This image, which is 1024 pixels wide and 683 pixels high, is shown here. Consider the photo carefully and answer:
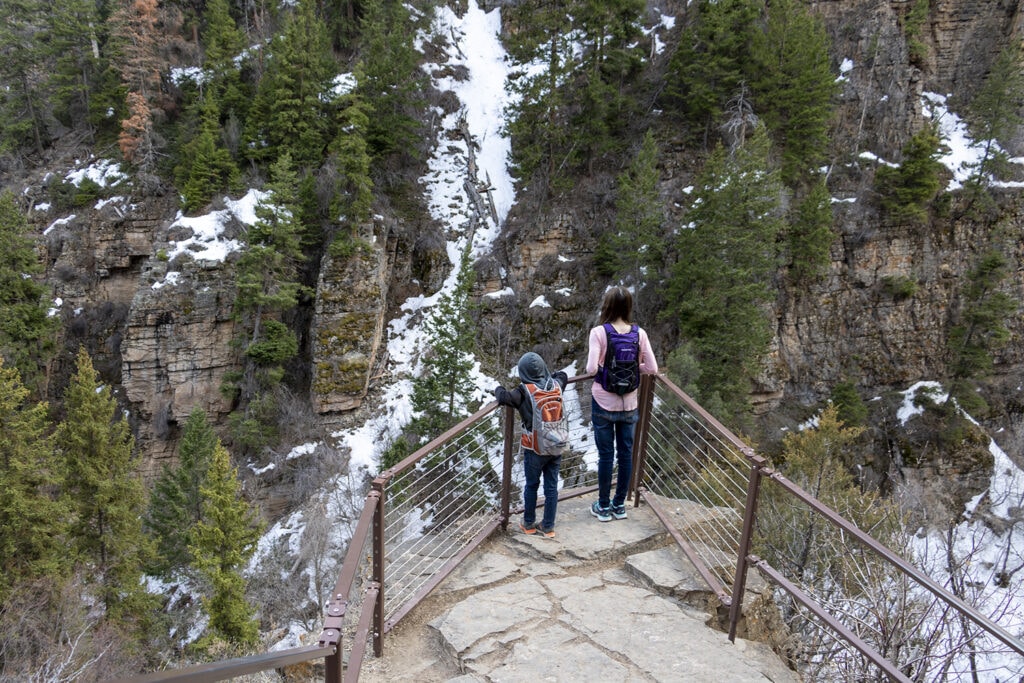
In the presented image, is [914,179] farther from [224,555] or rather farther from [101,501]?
[101,501]

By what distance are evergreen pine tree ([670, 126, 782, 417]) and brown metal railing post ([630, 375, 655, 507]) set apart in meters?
13.1

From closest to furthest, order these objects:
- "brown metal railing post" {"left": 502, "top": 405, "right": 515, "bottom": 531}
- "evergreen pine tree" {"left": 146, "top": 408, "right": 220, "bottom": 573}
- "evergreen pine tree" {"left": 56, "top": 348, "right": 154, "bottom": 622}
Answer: "brown metal railing post" {"left": 502, "top": 405, "right": 515, "bottom": 531}
"evergreen pine tree" {"left": 56, "top": 348, "right": 154, "bottom": 622}
"evergreen pine tree" {"left": 146, "top": 408, "right": 220, "bottom": 573}

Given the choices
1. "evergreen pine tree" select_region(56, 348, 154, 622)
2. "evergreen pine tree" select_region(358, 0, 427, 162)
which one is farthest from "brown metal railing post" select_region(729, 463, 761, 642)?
"evergreen pine tree" select_region(358, 0, 427, 162)

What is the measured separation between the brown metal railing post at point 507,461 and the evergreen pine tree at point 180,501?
1527 centimetres

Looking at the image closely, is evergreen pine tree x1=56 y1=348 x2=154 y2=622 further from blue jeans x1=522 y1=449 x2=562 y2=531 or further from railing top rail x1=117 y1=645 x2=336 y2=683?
railing top rail x1=117 y1=645 x2=336 y2=683

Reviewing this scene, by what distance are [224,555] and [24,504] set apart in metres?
4.54

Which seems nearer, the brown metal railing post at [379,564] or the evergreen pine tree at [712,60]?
the brown metal railing post at [379,564]

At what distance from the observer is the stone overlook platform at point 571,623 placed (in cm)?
344

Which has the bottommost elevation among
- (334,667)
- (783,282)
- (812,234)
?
(783,282)

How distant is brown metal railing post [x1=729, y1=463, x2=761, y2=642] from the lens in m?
3.55

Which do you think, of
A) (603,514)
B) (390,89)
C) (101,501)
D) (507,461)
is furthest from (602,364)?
(390,89)

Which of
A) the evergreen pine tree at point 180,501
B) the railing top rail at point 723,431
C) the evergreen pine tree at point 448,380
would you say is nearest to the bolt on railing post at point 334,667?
the railing top rail at point 723,431

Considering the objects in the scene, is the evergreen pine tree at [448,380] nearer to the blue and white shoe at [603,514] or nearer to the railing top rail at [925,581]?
the blue and white shoe at [603,514]

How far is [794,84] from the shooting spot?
21594mm
